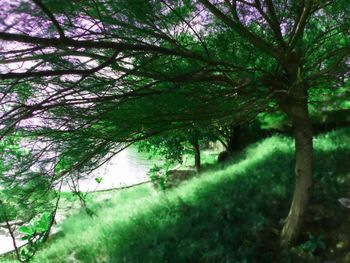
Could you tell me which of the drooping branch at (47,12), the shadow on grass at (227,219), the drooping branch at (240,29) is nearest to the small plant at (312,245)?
the shadow on grass at (227,219)

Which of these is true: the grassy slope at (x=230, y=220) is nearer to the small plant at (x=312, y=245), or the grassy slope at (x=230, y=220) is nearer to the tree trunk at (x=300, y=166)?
the small plant at (x=312, y=245)

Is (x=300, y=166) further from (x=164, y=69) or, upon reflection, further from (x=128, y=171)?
(x=128, y=171)

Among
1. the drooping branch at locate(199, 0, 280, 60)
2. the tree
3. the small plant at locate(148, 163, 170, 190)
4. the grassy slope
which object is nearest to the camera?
the tree

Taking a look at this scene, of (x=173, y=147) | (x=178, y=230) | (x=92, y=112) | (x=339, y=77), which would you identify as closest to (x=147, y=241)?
(x=178, y=230)

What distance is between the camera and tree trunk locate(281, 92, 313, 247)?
372 cm

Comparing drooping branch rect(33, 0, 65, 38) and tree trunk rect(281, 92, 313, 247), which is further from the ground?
drooping branch rect(33, 0, 65, 38)

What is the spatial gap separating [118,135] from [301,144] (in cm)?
170

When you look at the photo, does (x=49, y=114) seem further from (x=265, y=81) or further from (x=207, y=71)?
(x=265, y=81)

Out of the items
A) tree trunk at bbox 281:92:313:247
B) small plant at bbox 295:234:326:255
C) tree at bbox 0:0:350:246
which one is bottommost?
small plant at bbox 295:234:326:255

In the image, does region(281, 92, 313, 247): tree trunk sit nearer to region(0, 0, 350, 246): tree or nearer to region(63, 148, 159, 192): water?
region(0, 0, 350, 246): tree

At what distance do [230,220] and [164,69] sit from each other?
2326 millimetres

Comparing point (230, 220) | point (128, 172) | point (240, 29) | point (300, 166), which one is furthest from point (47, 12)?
point (128, 172)

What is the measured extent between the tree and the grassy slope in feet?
1.21

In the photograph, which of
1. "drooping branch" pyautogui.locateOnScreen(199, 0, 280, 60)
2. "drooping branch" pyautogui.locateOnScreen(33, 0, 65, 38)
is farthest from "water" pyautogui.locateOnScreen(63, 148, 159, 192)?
"drooping branch" pyautogui.locateOnScreen(33, 0, 65, 38)
